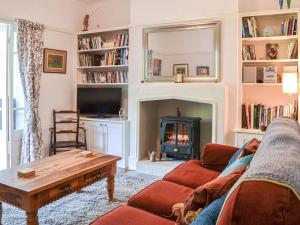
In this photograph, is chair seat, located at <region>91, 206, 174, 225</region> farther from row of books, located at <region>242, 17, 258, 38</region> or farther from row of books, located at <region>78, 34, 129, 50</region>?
row of books, located at <region>78, 34, 129, 50</region>

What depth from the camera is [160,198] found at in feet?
6.84

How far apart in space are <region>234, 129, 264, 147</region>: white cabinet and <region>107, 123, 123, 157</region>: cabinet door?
1830 millimetres

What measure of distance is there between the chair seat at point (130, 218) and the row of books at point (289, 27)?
3.04m

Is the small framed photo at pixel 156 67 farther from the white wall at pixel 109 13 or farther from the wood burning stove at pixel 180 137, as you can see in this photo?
the white wall at pixel 109 13

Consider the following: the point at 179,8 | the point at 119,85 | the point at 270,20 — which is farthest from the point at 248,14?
the point at 119,85

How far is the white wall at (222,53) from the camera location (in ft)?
12.8

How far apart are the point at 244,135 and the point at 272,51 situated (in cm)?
120

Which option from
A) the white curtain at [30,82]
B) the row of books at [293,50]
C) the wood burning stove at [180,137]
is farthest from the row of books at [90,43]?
the row of books at [293,50]

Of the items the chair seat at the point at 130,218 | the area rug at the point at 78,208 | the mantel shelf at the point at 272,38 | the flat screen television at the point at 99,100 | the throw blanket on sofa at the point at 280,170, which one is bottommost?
the area rug at the point at 78,208

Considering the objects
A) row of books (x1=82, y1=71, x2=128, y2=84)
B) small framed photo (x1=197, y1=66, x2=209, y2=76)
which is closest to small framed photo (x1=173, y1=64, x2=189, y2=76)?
small framed photo (x1=197, y1=66, x2=209, y2=76)

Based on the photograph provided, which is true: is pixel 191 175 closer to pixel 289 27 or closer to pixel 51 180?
pixel 51 180

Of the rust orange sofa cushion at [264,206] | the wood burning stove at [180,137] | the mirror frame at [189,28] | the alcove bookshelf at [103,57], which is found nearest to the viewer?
the rust orange sofa cushion at [264,206]

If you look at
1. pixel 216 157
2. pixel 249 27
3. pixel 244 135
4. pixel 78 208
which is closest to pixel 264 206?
pixel 216 157

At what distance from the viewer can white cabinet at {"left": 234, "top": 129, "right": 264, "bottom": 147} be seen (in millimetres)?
3727
